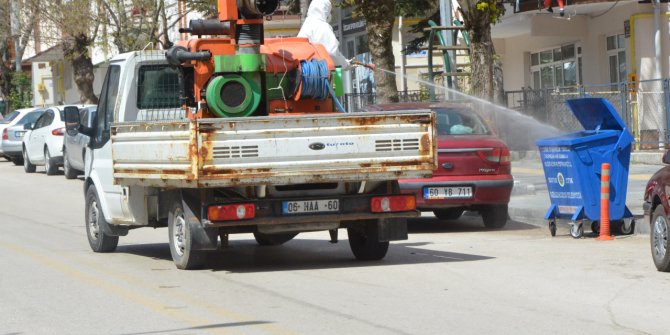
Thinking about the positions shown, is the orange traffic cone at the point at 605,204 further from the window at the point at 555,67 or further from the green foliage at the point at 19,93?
the green foliage at the point at 19,93

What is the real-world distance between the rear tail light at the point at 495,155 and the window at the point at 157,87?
14.3 ft

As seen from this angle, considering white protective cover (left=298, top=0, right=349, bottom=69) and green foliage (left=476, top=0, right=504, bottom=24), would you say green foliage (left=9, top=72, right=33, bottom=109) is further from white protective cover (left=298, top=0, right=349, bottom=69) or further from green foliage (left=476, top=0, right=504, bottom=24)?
white protective cover (left=298, top=0, right=349, bottom=69)

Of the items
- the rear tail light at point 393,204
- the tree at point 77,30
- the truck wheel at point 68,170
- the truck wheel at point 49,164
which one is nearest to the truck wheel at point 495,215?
the rear tail light at point 393,204

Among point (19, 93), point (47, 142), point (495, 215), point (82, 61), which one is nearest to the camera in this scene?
point (495, 215)

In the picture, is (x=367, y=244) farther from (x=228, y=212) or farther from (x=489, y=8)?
(x=489, y=8)

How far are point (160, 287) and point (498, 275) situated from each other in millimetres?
3088

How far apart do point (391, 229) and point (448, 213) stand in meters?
5.50

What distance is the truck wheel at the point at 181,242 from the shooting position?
1183 centimetres

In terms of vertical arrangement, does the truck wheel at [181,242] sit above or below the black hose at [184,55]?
below

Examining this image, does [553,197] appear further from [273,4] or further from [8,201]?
[8,201]

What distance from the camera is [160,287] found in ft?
35.8

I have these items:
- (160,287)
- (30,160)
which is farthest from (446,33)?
(160,287)

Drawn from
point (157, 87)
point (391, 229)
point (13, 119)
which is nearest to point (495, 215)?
point (391, 229)

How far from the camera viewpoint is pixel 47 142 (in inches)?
1190
